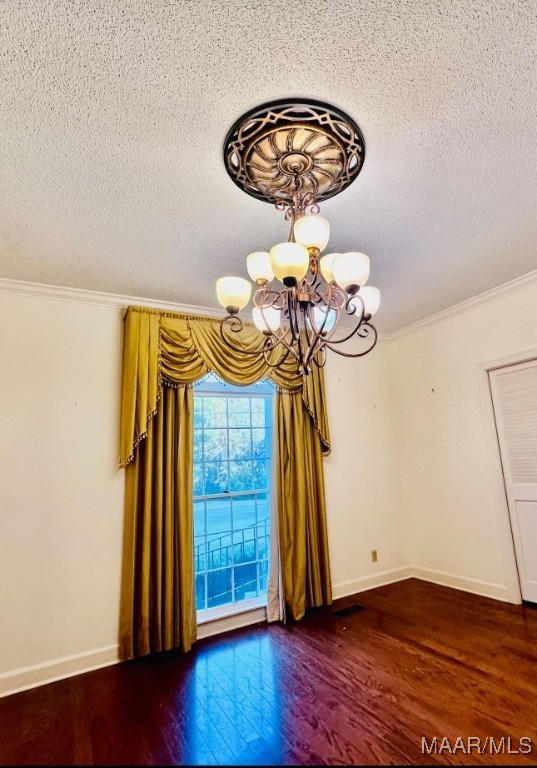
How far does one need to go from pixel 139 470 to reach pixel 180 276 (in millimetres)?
1475

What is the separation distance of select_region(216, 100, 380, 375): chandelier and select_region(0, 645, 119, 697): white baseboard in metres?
2.41

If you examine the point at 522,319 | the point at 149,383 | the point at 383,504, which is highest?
the point at 522,319

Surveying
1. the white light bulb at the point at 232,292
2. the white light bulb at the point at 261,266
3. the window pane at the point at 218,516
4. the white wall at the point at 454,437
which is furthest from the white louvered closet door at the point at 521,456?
the white light bulb at the point at 232,292

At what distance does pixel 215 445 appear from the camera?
3477mm

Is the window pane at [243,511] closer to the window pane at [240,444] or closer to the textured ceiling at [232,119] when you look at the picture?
the window pane at [240,444]

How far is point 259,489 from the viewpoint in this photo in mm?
3648

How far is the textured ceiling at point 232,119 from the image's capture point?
49.4 inches

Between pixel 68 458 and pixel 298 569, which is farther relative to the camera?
pixel 298 569

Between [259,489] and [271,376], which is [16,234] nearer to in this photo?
[271,376]

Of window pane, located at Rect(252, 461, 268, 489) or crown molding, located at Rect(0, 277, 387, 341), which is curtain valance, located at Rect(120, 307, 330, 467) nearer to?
crown molding, located at Rect(0, 277, 387, 341)

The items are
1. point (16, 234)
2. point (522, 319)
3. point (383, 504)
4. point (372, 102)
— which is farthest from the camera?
point (383, 504)

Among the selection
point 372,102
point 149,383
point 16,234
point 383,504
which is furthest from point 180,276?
point 383,504

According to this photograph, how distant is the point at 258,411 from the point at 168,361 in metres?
1.04

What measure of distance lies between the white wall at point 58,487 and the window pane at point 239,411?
1.00m
